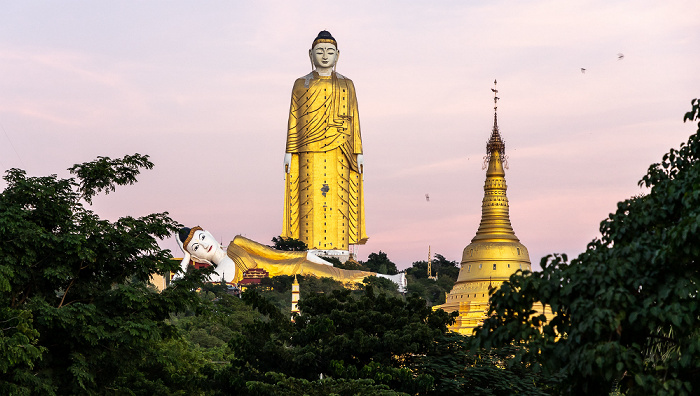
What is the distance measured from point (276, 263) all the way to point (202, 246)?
17.5ft

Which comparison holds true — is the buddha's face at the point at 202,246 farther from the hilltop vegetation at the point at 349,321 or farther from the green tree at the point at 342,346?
the green tree at the point at 342,346

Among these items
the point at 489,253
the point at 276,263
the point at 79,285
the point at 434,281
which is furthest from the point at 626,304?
the point at 434,281

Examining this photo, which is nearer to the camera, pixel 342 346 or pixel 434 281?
pixel 342 346

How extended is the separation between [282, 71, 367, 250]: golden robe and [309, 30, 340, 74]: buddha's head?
795mm

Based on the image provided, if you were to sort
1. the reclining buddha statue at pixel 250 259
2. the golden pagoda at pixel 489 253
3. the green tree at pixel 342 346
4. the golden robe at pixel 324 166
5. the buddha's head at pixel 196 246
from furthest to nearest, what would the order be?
1. the golden robe at pixel 324 166
2. the buddha's head at pixel 196 246
3. the reclining buddha statue at pixel 250 259
4. the golden pagoda at pixel 489 253
5. the green tree at pixel 342 346

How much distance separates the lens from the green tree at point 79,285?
53.9ft

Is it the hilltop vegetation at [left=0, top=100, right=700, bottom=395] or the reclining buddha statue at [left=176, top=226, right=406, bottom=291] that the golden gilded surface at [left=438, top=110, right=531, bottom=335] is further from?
the hilltop vegetation at [left=0, top=100, right=700, bottom=395]

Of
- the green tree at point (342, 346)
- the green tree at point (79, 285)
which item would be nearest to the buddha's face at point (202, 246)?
the green tree at point (342, 346)

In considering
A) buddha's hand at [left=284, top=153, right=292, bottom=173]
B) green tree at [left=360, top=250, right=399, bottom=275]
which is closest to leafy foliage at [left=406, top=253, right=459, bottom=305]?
green tree at [left=360, top=250, right=399, bottom=275]

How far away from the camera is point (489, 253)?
179 ft

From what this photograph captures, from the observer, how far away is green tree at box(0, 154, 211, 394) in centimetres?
1644

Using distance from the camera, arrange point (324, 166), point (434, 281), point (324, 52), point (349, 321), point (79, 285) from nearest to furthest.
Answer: point (79, 285), point (349, 321), point (324, 52), point (324, 166), point (434, 281)

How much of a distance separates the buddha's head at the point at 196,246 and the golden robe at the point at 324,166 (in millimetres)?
7484

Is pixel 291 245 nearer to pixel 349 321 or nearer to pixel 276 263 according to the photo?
pixel 276 263
